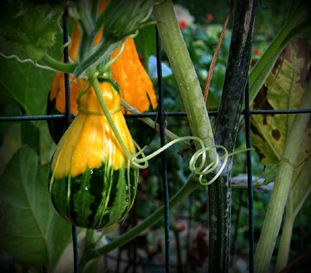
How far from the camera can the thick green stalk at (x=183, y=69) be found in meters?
0.42

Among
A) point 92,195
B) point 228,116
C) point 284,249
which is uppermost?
point 228,116

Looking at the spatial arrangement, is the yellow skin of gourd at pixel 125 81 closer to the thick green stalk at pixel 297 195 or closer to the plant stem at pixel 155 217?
the plant stem at pixel 155 217

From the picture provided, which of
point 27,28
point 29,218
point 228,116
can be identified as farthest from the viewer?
point 29,218

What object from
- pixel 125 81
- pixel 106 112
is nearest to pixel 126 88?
pixel 125 81

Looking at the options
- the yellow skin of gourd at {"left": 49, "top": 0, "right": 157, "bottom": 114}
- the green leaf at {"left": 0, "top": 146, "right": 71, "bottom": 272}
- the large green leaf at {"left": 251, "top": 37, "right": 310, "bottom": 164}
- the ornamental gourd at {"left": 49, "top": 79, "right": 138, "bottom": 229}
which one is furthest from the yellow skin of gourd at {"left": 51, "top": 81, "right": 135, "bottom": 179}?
the large green leaf at {"left": 251, "top": 37, "right": 310, "bottom": 164}

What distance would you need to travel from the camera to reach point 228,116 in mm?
474

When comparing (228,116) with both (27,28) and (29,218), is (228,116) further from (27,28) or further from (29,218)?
(29,218)

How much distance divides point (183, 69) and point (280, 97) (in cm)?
35

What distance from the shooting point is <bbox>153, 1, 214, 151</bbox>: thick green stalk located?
1.37ft

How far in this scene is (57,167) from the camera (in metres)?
0.38

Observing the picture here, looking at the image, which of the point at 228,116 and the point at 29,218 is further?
the point at 29,218

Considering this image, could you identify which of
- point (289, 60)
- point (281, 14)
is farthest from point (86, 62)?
point (281, 14)

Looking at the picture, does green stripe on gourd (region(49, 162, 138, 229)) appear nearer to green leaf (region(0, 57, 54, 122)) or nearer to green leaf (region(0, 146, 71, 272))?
green leaf (region(0, 146, 71, 272))

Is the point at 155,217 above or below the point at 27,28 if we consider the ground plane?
below
